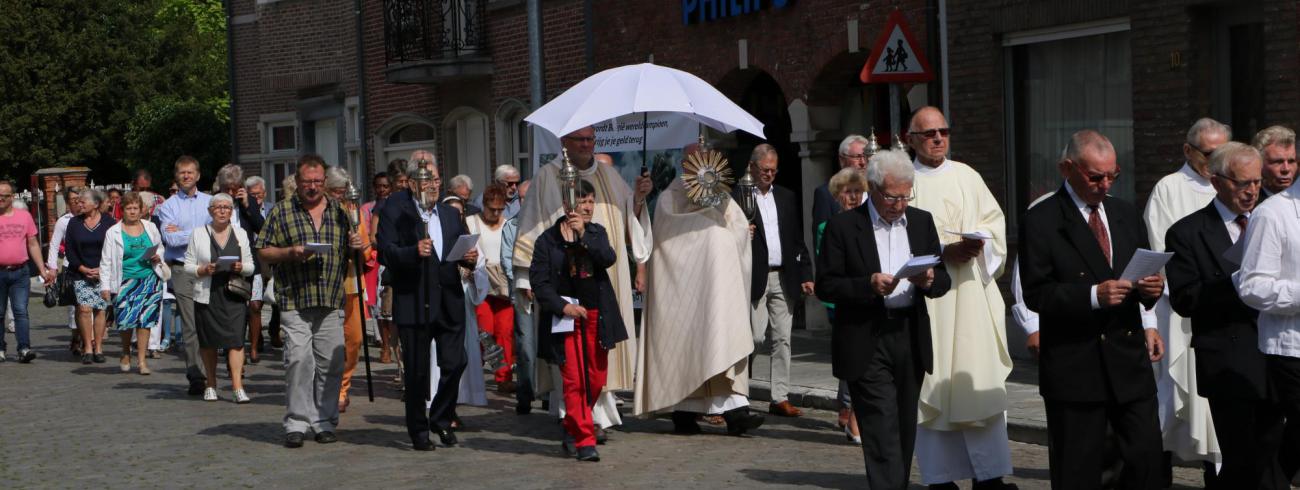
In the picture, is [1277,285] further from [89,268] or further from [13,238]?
[13,238]

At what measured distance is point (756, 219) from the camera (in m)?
11.9

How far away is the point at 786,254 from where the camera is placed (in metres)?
12.0

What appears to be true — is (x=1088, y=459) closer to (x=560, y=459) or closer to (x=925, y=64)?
(x=560, y=459)

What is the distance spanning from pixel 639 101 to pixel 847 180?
177 centimetres

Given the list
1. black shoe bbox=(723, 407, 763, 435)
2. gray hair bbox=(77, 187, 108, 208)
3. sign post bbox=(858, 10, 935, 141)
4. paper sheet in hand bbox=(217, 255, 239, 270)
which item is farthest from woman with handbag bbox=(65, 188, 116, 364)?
black shoe bbox=(723, 407, 763, 435)

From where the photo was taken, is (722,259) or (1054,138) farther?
(1054,138)

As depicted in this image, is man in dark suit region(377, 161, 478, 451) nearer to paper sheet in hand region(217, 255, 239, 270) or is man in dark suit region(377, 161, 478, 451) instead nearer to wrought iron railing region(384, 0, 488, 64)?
paper sheet in hand region(217, 255, 239, 270)

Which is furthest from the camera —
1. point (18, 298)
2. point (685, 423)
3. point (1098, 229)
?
point (18, 298)

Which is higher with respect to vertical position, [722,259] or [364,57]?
[364,57]

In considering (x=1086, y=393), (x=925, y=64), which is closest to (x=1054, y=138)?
(x=925, y=64)

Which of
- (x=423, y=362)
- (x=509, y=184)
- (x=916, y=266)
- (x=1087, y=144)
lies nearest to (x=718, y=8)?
(x=509, y=184)

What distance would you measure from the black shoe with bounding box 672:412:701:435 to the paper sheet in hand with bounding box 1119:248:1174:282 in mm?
4996

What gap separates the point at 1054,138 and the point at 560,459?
262 inches

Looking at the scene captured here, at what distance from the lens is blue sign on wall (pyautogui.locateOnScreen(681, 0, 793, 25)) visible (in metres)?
18.3
